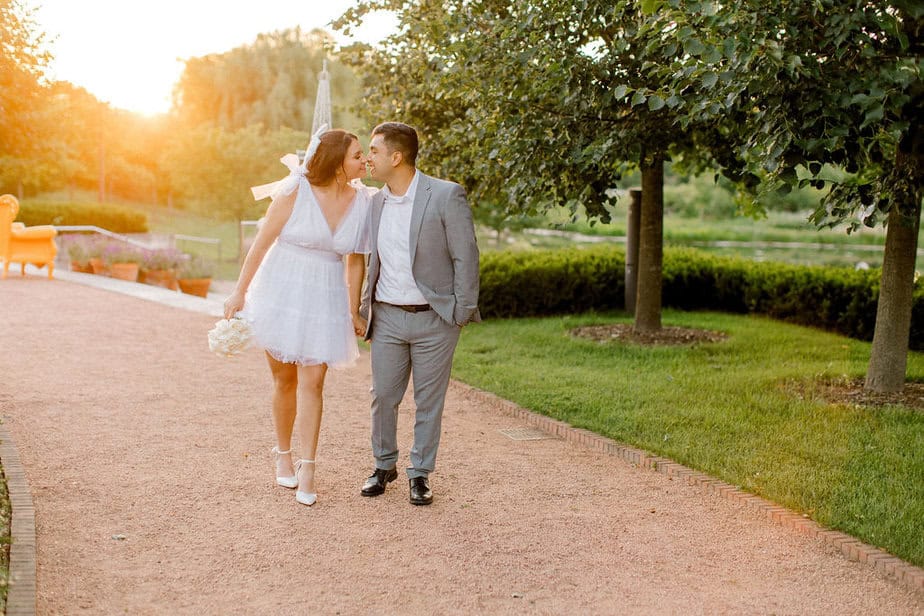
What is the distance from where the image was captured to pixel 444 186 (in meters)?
4.64

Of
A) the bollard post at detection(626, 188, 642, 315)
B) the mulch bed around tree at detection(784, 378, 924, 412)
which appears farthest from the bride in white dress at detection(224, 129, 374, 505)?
the bollard post at detection(626, 188, 642, 315)

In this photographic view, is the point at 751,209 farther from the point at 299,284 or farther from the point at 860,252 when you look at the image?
the point at 860,252

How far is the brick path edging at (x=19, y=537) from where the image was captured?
11.3 ft

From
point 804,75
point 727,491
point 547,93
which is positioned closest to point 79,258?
point 547,93

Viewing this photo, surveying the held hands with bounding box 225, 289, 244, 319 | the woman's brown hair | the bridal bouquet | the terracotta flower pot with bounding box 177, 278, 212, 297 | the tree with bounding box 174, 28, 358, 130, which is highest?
the tree with bounding box 174, 28, 358, 130

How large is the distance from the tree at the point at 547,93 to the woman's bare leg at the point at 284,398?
10.6 ft

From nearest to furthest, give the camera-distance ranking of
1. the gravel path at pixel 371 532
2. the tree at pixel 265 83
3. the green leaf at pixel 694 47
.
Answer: the gravel path at pixel 371 532 < the green leaf at pixel 694 47 < the tree at pixel 265 83

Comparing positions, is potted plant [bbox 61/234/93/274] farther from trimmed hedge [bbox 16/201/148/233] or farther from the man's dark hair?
trimmed hedge [bbox 16/201/148/233]

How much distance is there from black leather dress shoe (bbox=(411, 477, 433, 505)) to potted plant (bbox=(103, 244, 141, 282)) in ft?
43.4

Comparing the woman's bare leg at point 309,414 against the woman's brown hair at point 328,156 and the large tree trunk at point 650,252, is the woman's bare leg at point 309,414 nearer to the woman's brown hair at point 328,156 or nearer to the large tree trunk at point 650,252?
the woman's brown hair at point 328,156

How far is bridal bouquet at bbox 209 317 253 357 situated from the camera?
4.65m

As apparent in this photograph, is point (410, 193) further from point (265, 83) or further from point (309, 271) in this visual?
point (265, 83)

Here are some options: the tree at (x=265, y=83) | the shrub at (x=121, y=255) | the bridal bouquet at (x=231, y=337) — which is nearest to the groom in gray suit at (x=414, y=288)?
the bridal bouquet at (x=231, y=337)

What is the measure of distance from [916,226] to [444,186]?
4.07 m
